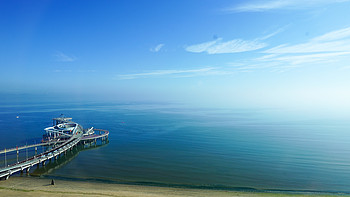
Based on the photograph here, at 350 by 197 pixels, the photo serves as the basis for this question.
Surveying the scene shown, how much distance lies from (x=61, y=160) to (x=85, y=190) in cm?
2529

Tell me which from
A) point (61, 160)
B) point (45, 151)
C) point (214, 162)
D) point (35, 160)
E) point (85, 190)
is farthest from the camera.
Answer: point (45, 151)

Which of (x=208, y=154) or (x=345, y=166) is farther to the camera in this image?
(x=208, y=154)

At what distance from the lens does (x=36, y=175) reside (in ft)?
143

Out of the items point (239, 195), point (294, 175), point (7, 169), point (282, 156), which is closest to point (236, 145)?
point (282, 156)

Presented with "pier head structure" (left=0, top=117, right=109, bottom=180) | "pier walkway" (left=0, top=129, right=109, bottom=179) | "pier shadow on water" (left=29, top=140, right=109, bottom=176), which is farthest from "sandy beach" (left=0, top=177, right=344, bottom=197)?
"pier shadow on water" (left=29, top=140, right=109, bottom=176)

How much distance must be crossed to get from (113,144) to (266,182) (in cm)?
5122

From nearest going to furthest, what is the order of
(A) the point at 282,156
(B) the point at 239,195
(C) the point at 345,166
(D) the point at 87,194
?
(D) the point at 87,194 < (B) the point at 239,195 < (C) the point at 345,166 < (A) the point at 282,156

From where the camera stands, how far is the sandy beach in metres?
32.9

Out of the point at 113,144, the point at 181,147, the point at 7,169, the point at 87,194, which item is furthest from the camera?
the point at 113,144

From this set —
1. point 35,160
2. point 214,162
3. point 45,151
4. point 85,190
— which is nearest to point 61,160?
point 35,160

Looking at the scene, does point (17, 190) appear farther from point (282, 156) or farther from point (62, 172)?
point (282, 156)

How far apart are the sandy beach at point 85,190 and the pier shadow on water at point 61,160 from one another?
591cm

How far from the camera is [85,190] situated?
3494 cm

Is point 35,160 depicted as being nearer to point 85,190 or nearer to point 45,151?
point 45,151
